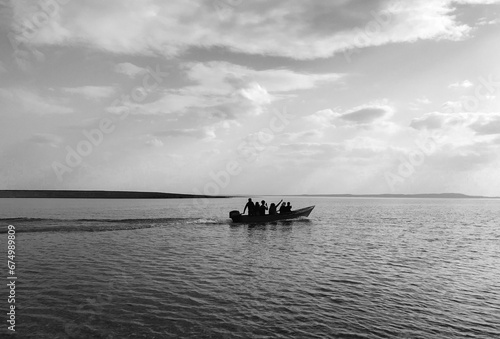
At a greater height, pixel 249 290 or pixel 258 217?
pixel 258 217

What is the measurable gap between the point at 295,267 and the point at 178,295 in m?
9.34

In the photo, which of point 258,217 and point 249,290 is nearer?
point 249,290

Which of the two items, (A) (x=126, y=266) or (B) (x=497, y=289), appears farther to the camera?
(A) (x=126, y=266)

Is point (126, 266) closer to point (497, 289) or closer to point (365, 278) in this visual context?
point (365, 278)

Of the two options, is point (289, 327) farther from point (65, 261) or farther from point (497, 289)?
point (65, 261)

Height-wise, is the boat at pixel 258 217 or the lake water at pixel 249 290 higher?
the boat at pixel 258 217

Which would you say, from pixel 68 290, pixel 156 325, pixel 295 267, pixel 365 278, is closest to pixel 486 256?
pixel 365 278

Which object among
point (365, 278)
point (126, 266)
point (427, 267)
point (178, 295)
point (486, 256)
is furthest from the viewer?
point (486, 256)

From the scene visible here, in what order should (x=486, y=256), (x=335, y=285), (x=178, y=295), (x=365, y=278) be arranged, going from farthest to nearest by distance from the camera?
(x=486, y=256)
(x=365, y=278)
(x=335, y=285)
(x=178, y=295)

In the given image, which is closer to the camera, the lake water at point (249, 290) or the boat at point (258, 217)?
the lake water at point (249, 290)

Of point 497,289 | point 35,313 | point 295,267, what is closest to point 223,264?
point 295,267

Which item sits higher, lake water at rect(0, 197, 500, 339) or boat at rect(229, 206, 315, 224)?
boat at rect(229, 206, 315, 224)

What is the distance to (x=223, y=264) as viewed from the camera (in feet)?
72.9

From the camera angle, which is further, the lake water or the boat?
the boat
